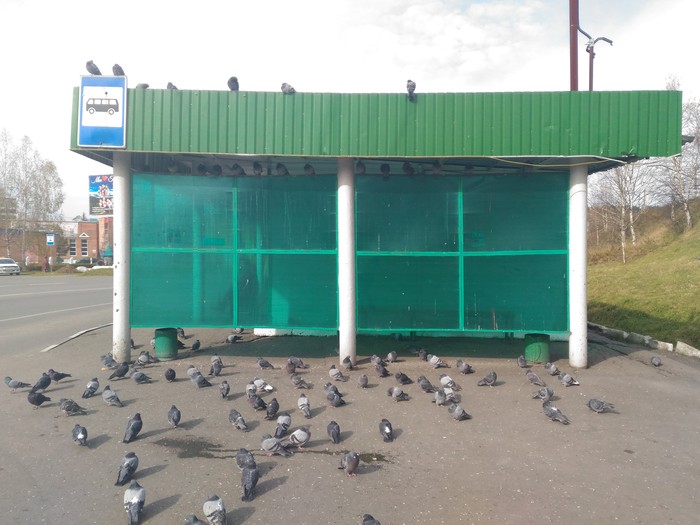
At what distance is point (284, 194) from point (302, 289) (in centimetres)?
196

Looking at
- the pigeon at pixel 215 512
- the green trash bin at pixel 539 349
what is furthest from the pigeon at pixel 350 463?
the green trash bin at pixel 539 349

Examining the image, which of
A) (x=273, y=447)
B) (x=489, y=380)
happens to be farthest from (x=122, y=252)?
(x=489, y=380)

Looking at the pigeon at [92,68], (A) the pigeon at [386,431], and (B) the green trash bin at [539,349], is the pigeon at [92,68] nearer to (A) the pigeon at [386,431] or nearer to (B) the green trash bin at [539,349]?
(A) the pigeon at [386,431]

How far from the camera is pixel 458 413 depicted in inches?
247

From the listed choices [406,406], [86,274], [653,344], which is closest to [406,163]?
[406,406]

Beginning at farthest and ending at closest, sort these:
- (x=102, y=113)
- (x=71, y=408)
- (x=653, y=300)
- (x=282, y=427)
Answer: (x=653, y=300) → (x=102, y=113) → (x=71, y=408) → (x=282, y=427)

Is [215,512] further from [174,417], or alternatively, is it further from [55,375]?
[55,375]

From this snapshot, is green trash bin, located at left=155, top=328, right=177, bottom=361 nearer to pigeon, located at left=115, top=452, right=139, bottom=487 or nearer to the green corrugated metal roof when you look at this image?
the green corrugated metal roof

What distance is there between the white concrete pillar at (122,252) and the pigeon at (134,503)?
5.70 meters

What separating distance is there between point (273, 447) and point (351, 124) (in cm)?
562

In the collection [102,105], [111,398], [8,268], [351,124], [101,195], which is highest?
[101,195]

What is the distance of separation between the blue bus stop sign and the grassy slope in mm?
13595

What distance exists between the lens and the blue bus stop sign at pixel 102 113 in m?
8.34

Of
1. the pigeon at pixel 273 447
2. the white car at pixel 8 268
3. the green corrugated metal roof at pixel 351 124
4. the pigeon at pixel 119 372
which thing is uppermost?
the green corrugated metal roof at pixel 351 124
